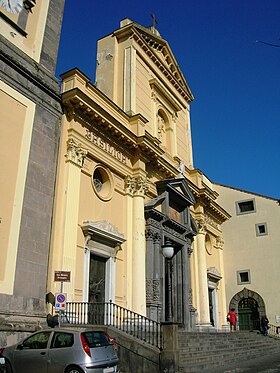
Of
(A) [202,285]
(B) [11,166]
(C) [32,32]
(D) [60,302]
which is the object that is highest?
(C) [32,32]

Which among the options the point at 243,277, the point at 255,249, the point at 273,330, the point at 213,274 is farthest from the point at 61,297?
the point at 255,249

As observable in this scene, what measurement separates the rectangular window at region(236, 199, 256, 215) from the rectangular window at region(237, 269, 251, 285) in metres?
4.45

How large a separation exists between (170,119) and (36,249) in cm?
1447

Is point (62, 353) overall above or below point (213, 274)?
below

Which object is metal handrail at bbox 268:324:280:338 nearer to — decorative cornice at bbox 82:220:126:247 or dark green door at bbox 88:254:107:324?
decorative cornice at bbox 82:220:126:247

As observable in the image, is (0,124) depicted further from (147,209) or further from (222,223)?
(222,223)

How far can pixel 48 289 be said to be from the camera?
1294cm

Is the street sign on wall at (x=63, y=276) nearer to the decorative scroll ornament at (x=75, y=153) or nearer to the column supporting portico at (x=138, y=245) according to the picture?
the decorative scroll ornament at (x=75, y=153)

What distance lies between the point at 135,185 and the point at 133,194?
17.0 inches

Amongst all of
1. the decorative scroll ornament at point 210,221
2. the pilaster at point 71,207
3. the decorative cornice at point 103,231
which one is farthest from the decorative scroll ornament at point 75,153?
the decorative scroll ornament at point 210,221

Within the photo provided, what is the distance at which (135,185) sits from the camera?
18.3 meters

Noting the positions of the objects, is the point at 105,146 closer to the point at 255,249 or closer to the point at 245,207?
the point at 255,249

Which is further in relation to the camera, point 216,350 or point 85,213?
point 85,213

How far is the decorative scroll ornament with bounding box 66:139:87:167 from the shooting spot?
49.2ft
